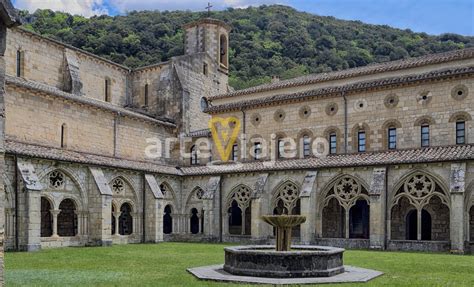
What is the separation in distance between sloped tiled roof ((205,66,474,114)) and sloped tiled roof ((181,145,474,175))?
342 cm

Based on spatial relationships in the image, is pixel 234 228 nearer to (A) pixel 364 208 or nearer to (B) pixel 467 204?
(A) pixel 364 208

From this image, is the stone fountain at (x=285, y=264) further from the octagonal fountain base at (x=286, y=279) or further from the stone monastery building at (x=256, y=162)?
the stone monastery building at (x=256, y=162)

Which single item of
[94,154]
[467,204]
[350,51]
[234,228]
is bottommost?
[234,228]

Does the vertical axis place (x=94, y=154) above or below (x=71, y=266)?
above

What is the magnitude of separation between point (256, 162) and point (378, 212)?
898 cm

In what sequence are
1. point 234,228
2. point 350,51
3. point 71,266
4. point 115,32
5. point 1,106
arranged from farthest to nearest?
point 350,51 → point 115,32 → point 234,228 → point 71,266 → point 1,106

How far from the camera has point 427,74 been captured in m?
27.7

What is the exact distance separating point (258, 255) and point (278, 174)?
16280 millimetres

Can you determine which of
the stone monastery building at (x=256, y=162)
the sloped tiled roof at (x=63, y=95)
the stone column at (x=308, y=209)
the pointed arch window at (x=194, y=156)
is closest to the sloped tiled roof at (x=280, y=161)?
the stone monastery building at (x=256, y=162)

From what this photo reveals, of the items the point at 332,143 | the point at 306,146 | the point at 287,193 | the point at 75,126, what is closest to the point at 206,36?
the point at 306,146

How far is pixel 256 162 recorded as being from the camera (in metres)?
32.9

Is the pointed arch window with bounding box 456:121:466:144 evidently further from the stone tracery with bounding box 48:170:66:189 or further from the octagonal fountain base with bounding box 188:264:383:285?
the stone tracery with bounding box 48:170:66:189

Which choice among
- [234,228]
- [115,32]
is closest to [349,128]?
[234,228]

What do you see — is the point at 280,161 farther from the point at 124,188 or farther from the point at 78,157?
the point at 78,157
